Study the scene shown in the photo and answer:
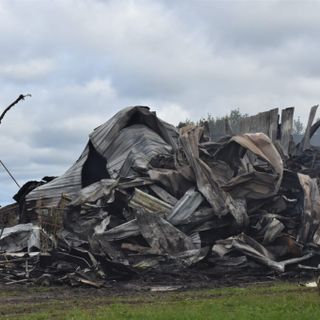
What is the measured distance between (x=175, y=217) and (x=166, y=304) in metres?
6.57

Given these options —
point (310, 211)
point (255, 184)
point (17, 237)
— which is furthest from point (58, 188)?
point (310, 211)

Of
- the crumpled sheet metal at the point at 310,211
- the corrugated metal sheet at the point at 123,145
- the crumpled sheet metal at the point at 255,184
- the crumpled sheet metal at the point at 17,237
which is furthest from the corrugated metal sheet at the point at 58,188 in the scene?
the crumpled sheet metal at the point at 310,211

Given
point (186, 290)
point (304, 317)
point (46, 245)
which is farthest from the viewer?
point (46, 245)

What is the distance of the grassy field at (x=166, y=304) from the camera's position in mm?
9797

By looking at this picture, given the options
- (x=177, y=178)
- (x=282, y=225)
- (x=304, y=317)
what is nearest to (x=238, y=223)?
(x=282, y=225)

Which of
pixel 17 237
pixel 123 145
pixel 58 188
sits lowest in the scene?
pixel 17 237

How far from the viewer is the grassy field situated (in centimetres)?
980

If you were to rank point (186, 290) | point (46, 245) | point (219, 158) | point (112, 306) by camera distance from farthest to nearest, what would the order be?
point (219, 158), point (46, 245), point (186, 290), point (112, 306)

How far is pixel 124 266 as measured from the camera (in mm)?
15930

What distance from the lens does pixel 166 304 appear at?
11.4 m

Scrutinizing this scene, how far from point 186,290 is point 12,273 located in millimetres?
4981

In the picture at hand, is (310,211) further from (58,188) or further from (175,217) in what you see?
(58,188)

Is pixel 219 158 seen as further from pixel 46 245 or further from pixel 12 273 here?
pixel 12 273

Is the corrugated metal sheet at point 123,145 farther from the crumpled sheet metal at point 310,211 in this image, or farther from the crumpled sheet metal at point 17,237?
the crumpled sheet metal at point 310,211
